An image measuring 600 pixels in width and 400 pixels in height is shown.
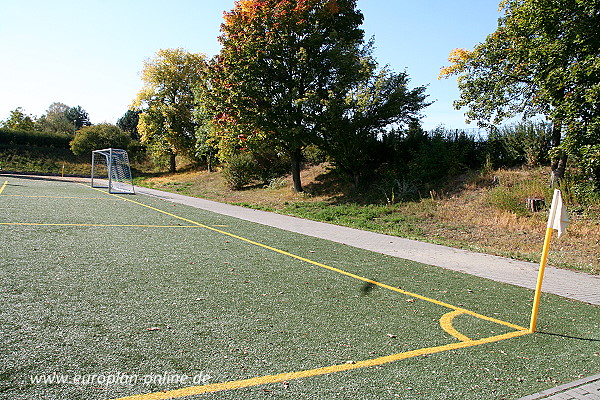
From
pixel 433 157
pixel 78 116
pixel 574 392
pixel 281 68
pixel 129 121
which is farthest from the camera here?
pixel 78 116

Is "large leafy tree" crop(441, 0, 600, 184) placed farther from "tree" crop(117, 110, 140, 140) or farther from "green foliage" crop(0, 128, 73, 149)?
"tree" crop(117, 110, 140, 140)

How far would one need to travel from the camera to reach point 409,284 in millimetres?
6625

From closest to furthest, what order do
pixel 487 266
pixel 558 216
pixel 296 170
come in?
pixel 558 216 → pixel 487 266 → pixel 296 170

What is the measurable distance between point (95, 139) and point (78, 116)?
1948 inches

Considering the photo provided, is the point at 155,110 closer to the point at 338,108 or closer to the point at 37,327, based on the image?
the point at 338,108

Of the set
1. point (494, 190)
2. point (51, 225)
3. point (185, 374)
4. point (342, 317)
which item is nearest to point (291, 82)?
point (494, 190)

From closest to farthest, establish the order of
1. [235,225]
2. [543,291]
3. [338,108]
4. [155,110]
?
[543,291] < [235,225] < [338,108] < [155,110]

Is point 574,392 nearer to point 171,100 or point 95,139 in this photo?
point 171,100

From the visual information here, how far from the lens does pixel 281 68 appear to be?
18406 millimetres

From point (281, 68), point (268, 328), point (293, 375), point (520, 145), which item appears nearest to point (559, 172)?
point (520, 145)

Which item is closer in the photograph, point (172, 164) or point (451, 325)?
point (451, 325)

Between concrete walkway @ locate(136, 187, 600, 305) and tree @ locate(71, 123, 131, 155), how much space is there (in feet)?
134

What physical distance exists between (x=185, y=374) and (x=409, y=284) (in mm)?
4329

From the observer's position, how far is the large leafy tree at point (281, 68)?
17891mm
